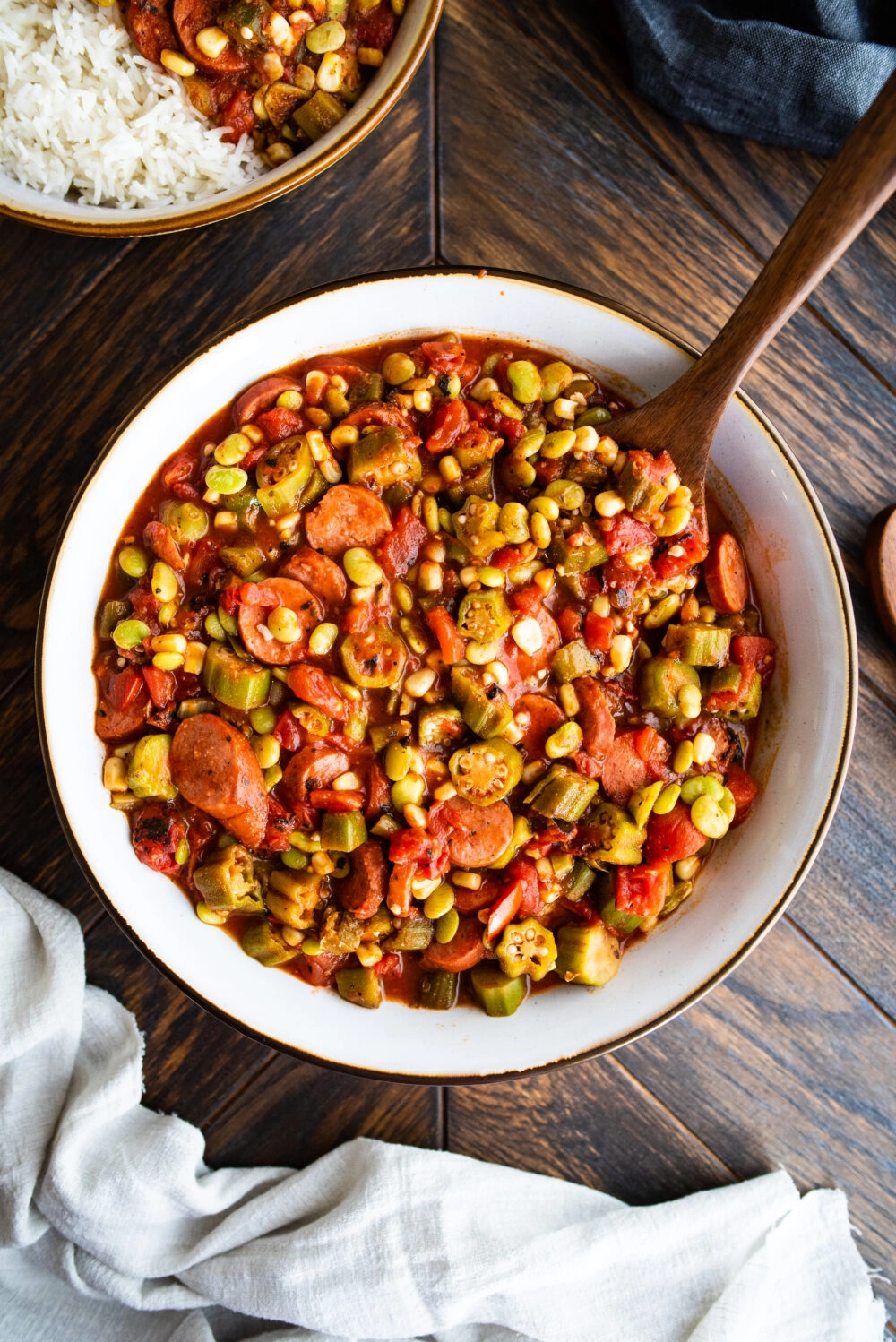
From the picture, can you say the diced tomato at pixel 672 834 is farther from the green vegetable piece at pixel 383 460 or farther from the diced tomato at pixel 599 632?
the green vegetable piece at pixel 383 460

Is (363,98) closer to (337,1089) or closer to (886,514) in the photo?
(886,514)

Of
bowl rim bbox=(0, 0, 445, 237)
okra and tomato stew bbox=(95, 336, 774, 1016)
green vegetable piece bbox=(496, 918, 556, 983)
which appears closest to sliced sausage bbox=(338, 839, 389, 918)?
okra and tomato stew bbox=(95, 336, 774, 1016)

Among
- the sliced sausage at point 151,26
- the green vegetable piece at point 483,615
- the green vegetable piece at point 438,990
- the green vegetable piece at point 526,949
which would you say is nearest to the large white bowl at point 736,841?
the green vegetable piece at point 438,990

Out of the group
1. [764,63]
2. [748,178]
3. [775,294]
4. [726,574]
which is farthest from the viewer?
[748,178]

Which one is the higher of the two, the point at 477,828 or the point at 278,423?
the point at 278,423

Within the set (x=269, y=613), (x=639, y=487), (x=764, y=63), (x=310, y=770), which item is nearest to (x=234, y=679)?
(x=269, y=613)

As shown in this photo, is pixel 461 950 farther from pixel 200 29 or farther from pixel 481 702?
pixel 200 29

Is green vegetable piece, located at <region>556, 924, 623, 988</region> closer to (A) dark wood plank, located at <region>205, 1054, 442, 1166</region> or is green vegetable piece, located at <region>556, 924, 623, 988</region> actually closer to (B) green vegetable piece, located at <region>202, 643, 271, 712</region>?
(A) dark wood plank, located at <region>205, 1054, 442, 1166</region>
